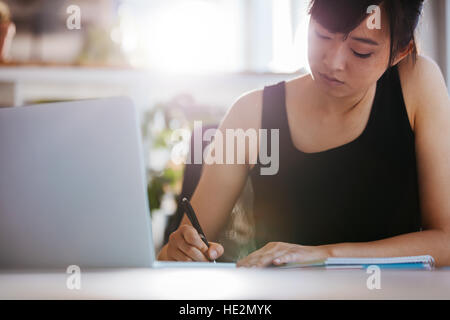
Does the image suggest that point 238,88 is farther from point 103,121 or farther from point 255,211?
point 103,121

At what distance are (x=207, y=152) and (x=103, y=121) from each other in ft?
2.20

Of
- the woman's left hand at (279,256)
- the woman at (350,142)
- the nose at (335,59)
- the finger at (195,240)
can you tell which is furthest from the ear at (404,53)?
the finger at (195,240)

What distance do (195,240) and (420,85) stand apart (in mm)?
788

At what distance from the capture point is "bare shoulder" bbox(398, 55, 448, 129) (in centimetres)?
124

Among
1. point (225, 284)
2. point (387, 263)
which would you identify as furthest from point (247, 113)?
point (225, 284)

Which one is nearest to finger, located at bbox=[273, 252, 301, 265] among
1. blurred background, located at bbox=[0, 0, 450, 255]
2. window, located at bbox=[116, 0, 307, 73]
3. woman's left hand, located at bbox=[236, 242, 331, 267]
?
woman's left hand, located at bbox=[236, 242, 331, 267]

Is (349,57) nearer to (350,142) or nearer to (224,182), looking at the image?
(350,142)

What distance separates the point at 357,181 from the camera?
1.31 metres

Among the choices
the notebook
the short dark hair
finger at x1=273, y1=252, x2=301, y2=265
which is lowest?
finger at x1=273, y1=252, x2=301, y2=265

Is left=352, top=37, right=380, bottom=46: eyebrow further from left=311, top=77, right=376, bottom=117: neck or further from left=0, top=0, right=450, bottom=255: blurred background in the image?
left=0, top=0, right=450, bottom=255: blurred background

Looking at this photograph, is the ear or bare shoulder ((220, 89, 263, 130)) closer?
the ear

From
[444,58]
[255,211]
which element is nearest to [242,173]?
[255,211]

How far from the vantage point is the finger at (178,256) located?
41.2 inches

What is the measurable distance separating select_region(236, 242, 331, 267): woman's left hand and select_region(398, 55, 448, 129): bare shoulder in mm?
600
